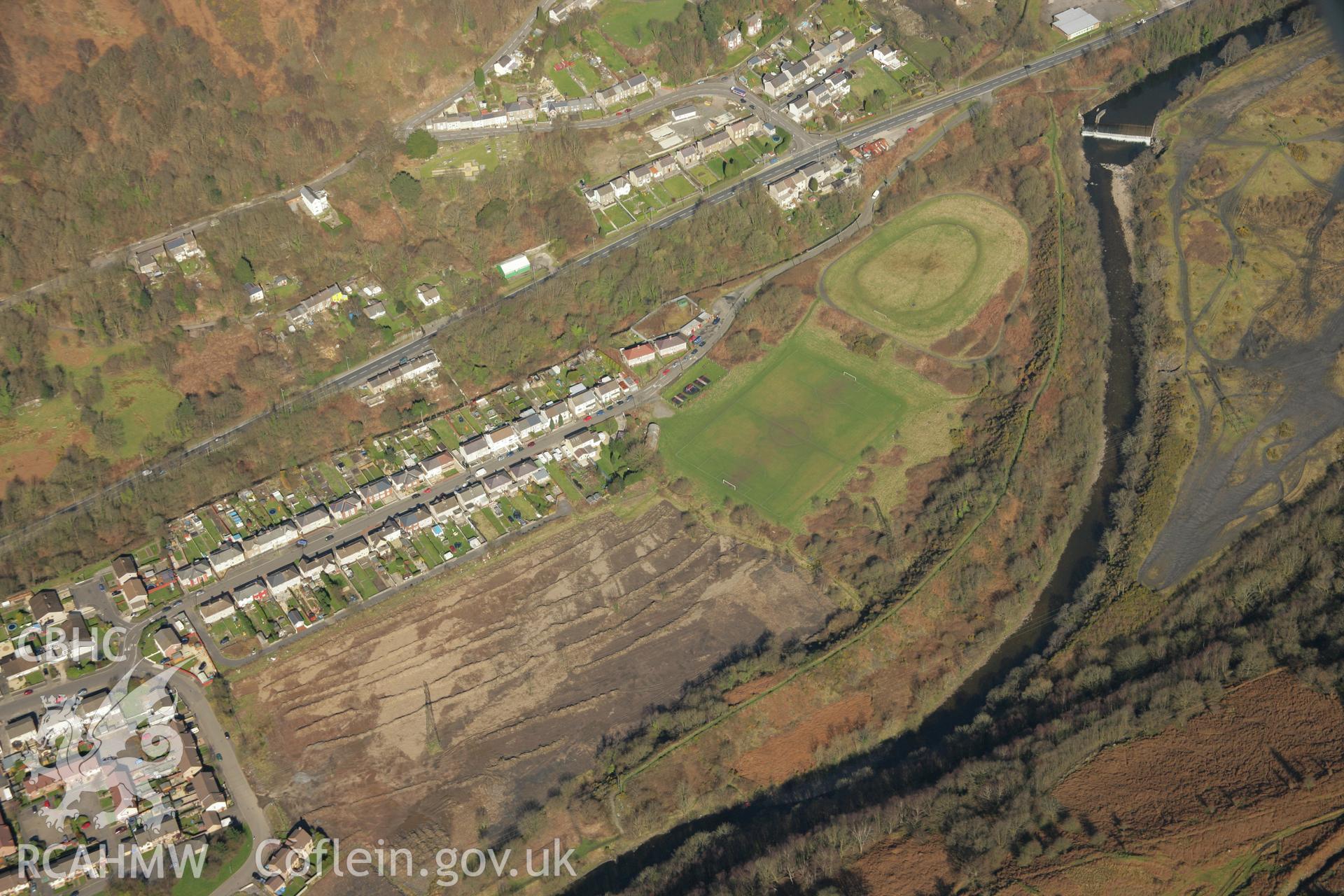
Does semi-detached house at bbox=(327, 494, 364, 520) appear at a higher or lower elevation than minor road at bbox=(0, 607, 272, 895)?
higher

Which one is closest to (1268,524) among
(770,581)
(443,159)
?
(770,581)

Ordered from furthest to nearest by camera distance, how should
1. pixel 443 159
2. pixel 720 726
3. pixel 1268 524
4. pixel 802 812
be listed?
pixel 443 159, pixel 1268 524, pixel 720 726, pixel 802 812

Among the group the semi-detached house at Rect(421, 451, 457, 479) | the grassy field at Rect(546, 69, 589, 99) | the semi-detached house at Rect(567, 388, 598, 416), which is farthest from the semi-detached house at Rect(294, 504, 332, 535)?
the grassy field at Rect(546, 69, 589, 99)

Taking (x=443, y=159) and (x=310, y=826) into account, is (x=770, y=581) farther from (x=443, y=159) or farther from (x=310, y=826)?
(x=443, y=159)

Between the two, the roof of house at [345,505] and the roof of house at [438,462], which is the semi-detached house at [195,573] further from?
the roof of house at [438,462]

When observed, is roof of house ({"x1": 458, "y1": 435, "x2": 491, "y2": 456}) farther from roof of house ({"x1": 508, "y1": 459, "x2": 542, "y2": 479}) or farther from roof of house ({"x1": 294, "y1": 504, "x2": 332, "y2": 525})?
roof of house ({"x1": 294, "y1": 504, "x2": 332, "y2": 525})

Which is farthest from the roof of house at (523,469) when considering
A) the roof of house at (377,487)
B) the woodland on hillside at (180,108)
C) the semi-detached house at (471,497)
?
the woodland on hillside at (180,108)
